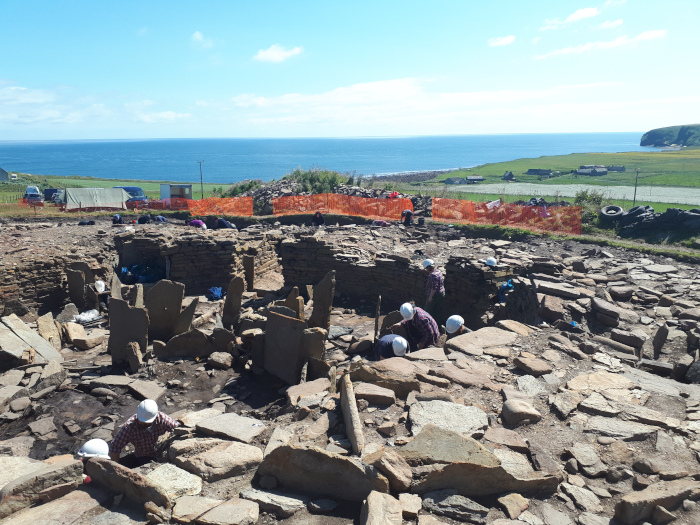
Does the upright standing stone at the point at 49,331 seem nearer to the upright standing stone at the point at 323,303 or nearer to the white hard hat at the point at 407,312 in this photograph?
the upright standing stone at the point at 323,303

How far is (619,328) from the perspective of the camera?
26.3 ft

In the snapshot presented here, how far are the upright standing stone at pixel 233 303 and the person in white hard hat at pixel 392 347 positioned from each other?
3.67 metres

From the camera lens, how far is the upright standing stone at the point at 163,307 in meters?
8.96

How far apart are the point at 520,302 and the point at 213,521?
8.02m

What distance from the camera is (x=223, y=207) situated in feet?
80.9

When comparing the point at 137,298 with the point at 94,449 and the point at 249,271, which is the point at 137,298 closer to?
the point at 249,271

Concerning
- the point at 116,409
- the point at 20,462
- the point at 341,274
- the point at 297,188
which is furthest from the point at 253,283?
the point at 297,188

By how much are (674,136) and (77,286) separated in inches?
5912

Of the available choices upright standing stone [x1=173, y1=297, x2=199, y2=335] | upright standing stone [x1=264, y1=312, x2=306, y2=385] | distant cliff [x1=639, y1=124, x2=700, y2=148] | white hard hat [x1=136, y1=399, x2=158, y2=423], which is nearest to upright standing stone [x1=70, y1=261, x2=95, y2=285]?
upright standing stone [x1=173, y1=297, x2=199, y2=335]

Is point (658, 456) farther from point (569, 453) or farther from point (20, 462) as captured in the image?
point (20, 462)

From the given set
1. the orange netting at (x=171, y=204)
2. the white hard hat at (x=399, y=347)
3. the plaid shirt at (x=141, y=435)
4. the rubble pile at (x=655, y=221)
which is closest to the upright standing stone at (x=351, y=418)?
the white hard hat at (x=399, y=347)

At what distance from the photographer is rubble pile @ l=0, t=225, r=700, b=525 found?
12.5ft

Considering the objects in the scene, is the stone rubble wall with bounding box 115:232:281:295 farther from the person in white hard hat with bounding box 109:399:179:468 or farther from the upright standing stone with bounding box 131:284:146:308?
the person in white hard hat with bounding box 109:399:179:468

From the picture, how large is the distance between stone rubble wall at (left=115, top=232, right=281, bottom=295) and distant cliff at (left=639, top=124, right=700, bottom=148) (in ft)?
402
